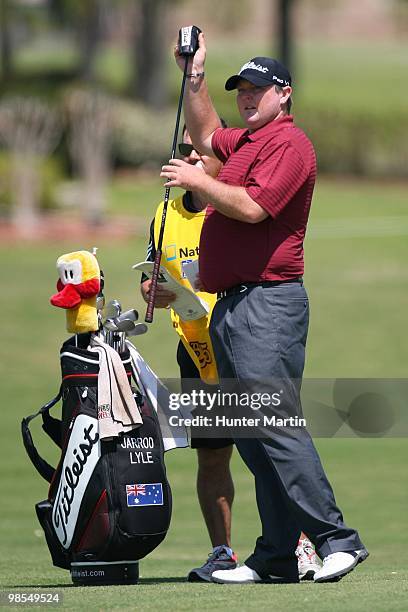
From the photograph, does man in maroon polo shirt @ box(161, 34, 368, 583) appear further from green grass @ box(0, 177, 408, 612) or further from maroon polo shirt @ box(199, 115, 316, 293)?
green grass @ box(0, 177, 408, 612)

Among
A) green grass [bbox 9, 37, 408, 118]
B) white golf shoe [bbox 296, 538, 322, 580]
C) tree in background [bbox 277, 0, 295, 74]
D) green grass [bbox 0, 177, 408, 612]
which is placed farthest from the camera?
green grass [bbox 9, 37, 408, 118]

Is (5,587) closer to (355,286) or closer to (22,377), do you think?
(22,377)

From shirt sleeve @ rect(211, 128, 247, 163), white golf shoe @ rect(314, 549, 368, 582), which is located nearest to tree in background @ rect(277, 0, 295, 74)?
shirt sleeve @ rect(211, 128, 247, 163)

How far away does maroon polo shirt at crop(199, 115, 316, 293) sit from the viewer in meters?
5.64

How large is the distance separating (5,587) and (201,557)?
6.89 feet

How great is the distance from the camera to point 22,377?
46.8 feet

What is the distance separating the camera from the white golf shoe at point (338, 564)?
5.60 m

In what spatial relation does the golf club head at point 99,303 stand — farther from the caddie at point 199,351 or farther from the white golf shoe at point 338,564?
the white golf shoe at point 338,564

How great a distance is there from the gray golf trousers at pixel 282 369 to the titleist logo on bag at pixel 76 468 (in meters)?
0.59

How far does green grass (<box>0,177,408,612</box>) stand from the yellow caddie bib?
1025 millimetres

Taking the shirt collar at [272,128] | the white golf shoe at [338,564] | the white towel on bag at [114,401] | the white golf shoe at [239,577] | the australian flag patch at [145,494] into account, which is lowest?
the white golf shoe at [239,577]

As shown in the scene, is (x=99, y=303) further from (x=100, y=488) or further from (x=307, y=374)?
(x=307, y=374)

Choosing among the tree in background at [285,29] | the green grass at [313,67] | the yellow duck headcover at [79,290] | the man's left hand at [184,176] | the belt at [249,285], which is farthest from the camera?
the green grass at [313,67]

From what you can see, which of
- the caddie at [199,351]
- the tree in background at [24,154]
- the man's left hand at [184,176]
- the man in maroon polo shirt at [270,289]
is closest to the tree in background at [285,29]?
the tree in background at [24,154]
